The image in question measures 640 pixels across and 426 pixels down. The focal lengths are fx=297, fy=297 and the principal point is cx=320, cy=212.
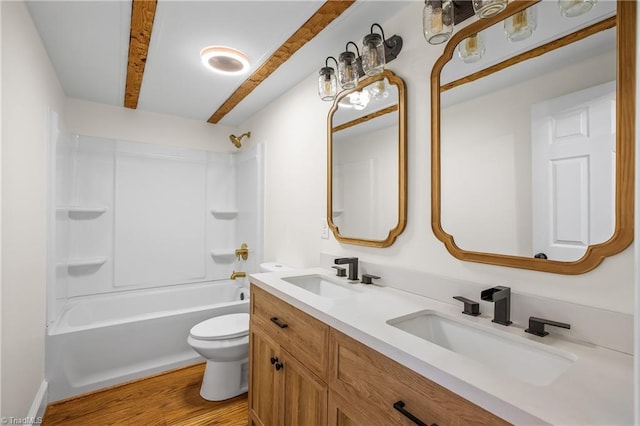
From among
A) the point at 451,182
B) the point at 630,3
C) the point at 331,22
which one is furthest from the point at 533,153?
the point at 331,22

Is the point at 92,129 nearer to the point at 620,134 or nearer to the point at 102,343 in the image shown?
the point at 102,343

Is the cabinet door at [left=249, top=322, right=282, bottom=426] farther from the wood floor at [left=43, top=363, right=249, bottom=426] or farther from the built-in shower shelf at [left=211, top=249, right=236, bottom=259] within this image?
the built-in shower shelf at [left=211, top=249, right=236, bottom=259]

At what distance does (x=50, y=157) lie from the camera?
6.64ft

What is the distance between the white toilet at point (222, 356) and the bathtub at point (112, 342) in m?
0.45

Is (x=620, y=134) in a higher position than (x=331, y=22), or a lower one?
lower

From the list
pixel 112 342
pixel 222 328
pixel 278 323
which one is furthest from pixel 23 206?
pixel 278 323

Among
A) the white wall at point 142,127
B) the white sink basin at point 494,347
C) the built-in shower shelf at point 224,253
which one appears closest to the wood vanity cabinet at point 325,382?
the white sink basin at point 494,347

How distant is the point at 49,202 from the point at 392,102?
2.33m

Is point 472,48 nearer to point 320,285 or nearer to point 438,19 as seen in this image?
point 438,19

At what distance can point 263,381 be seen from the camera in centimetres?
155

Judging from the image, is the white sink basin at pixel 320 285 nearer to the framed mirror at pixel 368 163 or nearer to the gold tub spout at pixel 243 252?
the framed mirror at pixel 368 163

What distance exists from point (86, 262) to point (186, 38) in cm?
227

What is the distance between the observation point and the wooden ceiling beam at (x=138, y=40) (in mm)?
1491

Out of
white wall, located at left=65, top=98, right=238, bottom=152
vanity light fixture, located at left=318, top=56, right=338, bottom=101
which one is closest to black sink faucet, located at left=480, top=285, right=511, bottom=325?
vanity light fixture, located at left=318, top=56, right=338, bottom=101
